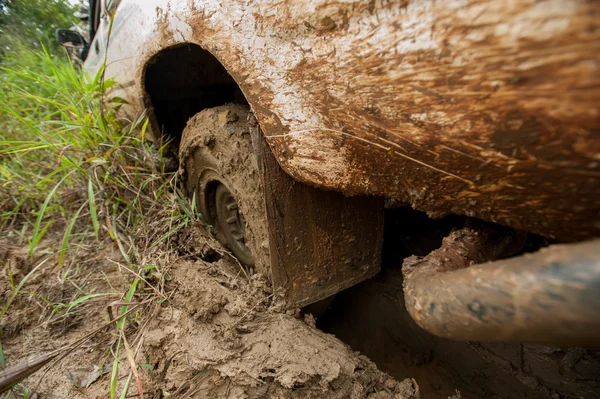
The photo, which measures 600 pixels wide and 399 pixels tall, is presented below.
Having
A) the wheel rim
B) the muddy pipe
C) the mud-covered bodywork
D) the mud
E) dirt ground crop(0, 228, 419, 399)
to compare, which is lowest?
the mud

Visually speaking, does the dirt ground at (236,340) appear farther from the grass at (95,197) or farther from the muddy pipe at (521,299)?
the muddy pipe at (521,299)

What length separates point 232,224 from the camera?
5.32ft

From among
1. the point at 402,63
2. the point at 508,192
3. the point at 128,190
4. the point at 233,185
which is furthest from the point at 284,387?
the point at 128,190

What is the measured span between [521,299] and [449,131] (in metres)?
0.29

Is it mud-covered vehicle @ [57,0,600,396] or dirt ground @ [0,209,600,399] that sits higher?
mud-covered vehicle @ [57,0,600,396]

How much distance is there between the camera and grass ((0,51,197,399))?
1500mm

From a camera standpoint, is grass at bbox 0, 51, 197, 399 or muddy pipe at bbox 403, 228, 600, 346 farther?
grass at bbox 0, 51, 197, 399

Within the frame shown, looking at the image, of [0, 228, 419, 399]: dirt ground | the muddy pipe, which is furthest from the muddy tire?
the muddy pipe

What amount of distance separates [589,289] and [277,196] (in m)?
0.82

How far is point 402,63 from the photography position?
22.5 inches

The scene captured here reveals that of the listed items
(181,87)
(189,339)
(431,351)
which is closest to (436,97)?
(189,339)

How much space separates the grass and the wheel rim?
0.54 ft

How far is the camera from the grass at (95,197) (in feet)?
4.92

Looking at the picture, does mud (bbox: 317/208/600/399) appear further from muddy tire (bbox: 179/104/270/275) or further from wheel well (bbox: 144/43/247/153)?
wheel well (bbox: 144/43/247/153)
